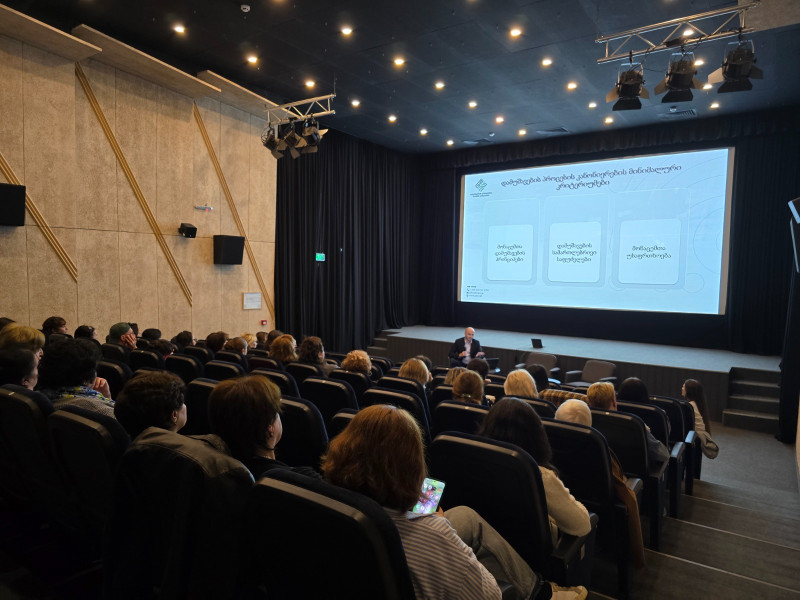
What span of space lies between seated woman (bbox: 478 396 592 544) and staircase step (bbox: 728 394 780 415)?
6432mm

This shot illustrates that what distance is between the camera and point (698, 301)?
9.32m

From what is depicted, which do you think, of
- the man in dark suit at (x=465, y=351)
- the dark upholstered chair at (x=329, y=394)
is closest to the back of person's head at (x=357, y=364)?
the dark upholstered chair at (x=329, y=394)

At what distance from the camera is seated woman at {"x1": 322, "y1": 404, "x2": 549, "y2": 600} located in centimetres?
118

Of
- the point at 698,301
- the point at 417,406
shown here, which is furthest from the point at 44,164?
the point at 698,301

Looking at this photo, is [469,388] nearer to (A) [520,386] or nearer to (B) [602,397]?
(A) [520,386]

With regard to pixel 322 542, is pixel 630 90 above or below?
above

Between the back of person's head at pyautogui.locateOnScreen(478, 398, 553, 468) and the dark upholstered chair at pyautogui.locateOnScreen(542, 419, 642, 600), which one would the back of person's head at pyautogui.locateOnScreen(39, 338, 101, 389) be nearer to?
the back of person's head at pyautogui.locateOnScreen(478, 398, 553, 468)

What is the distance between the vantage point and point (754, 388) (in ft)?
23.4

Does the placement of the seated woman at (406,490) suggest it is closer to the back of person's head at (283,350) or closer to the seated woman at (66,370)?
the seated woman at (66,370)

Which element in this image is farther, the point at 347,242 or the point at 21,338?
the point at 347,242

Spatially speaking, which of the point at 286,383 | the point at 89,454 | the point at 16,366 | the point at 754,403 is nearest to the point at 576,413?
the point at 286,383

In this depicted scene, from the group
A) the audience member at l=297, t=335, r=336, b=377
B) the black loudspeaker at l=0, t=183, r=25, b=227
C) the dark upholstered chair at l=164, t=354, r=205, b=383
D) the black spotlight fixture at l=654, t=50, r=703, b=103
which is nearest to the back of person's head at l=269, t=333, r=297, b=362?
the audience member at l=297, t=335, r=336, b=377

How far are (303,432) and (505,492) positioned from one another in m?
0.90

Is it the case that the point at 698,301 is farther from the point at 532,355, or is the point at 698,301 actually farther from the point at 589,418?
the point at 589,418
